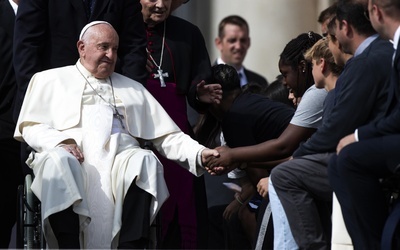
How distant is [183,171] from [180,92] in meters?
0.55

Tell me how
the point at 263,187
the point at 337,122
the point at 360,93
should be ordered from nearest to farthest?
the point at 360,93 → the point at 337,122 → the point at 263,187

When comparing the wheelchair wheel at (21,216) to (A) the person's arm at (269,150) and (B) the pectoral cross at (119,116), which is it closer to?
(B) the pectoral cross at (119,116)

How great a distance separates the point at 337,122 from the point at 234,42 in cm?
600

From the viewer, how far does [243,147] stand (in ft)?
35.7

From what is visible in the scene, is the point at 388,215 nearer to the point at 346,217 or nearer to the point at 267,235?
the point at 346,217

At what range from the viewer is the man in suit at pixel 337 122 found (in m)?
9.57

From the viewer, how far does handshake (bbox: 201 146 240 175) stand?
1076 cm

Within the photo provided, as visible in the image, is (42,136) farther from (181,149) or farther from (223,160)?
(223,160)

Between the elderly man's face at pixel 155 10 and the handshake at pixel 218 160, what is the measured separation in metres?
1.21

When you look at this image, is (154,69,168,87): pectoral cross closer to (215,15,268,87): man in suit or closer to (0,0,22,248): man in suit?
(0,0,22,248): man in suit

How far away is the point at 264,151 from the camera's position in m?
10.7

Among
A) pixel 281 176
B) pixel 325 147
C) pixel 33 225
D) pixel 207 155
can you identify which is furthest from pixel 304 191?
pixel 33 225

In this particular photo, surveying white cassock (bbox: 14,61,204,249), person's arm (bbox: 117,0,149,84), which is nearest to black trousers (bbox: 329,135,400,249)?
white cassock (bbox: 14,61,204,249)

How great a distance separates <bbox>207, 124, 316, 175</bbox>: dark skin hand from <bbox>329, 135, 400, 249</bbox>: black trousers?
1.20 metres
